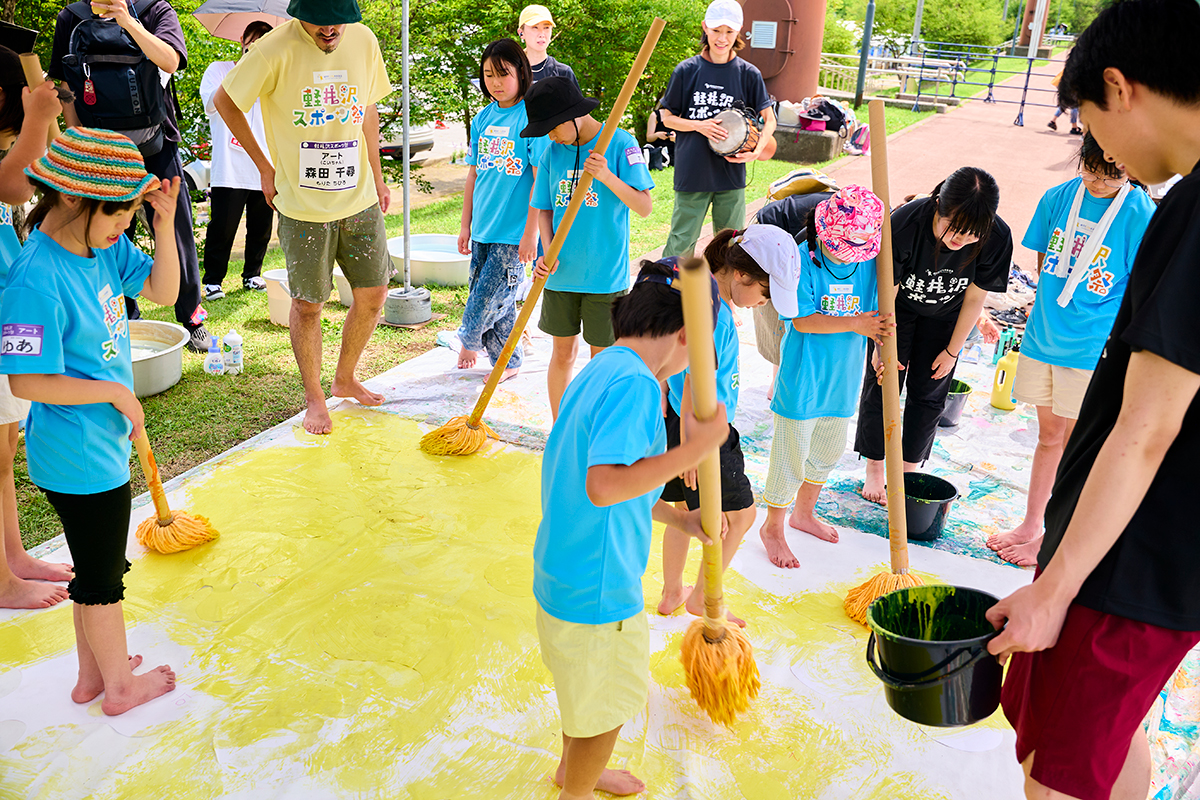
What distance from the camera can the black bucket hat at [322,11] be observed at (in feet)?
13.3

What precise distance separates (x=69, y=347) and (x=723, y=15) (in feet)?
15.9

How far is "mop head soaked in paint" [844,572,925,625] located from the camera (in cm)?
318

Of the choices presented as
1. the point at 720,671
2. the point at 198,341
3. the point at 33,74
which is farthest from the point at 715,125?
the point at 720,671

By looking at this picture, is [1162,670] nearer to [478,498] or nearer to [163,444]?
[478,498]

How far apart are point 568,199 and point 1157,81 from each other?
2.98 metres

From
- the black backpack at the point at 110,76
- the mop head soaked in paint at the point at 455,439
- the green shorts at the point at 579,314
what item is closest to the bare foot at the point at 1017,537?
the green shorts at the point at 579,314

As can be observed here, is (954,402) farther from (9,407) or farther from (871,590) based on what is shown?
(9,407)

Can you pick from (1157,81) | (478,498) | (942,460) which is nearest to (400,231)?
(478,498)

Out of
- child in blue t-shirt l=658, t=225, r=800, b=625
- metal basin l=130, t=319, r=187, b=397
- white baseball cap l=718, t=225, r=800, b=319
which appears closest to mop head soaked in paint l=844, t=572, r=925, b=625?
child in blue t-shirt l=658, t=225, r=800, b=625

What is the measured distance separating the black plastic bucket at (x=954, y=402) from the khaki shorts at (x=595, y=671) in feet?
9.60

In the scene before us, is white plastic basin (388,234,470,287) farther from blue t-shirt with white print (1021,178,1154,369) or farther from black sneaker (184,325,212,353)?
blue t-shirt with white print (1021,178,1154,369)

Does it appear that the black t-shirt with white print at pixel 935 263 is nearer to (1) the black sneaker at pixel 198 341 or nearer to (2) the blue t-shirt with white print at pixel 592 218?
(2) the blue t-shirt with white print at pixel 592 218

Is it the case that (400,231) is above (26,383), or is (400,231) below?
below

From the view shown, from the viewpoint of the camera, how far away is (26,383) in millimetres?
2277
